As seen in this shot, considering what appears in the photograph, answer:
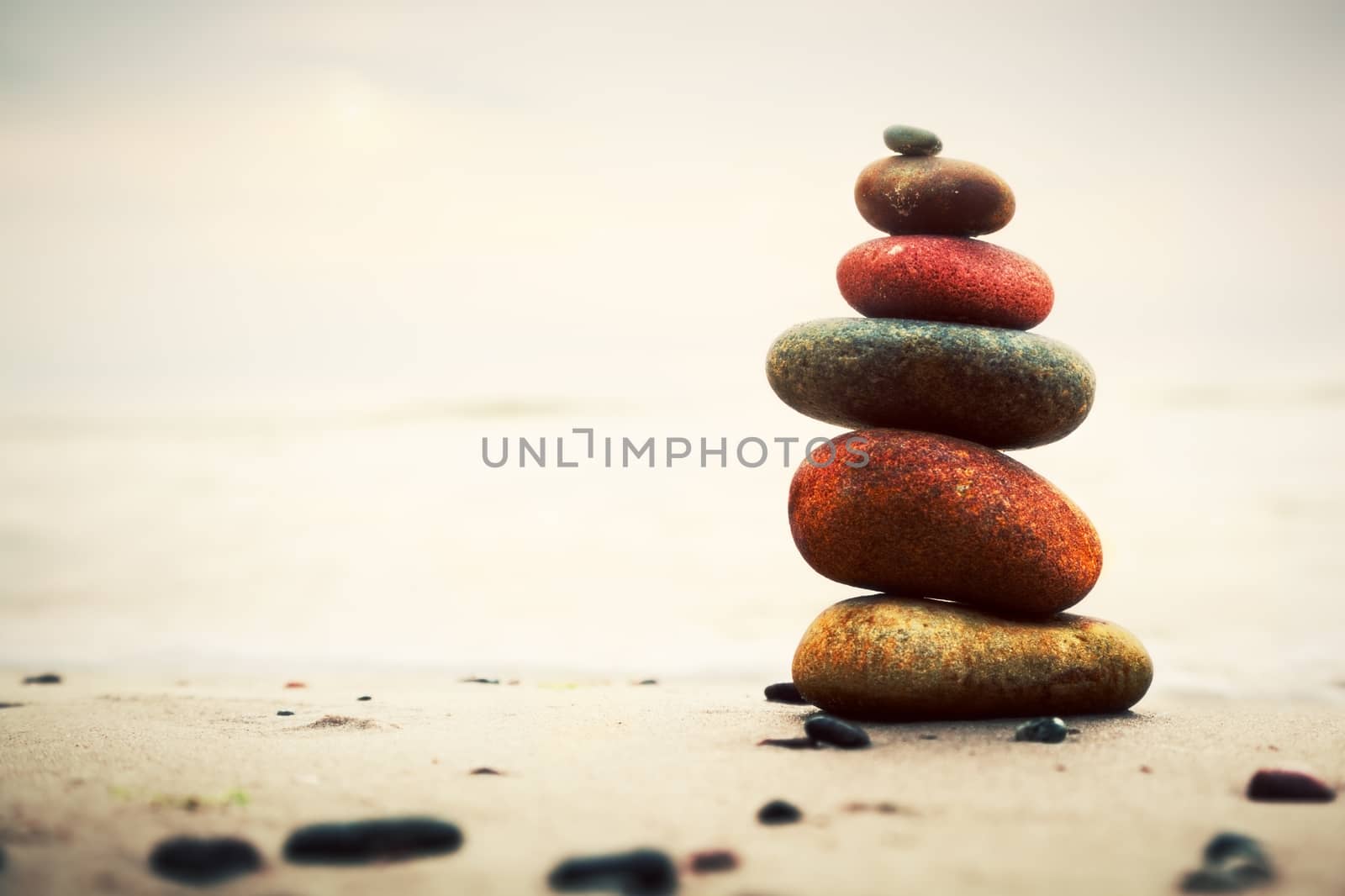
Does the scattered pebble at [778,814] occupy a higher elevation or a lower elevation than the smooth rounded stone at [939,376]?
lower

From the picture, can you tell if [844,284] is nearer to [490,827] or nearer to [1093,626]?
[1093,626]

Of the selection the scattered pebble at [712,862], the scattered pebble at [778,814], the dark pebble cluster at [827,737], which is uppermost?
the scattered pebble at [712,862]

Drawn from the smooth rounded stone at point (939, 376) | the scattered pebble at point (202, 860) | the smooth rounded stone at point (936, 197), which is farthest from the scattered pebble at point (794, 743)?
the smooth rounded stone at point (936, 197)

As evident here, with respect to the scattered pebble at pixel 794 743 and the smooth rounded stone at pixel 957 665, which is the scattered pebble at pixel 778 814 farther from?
the smooth rounded stone at pixel 957 665

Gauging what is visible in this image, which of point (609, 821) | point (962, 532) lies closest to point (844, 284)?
point (962, 532)

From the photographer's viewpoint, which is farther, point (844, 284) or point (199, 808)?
point (844, 284)

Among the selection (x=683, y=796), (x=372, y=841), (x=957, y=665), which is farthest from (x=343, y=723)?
(x=957, y=665)
